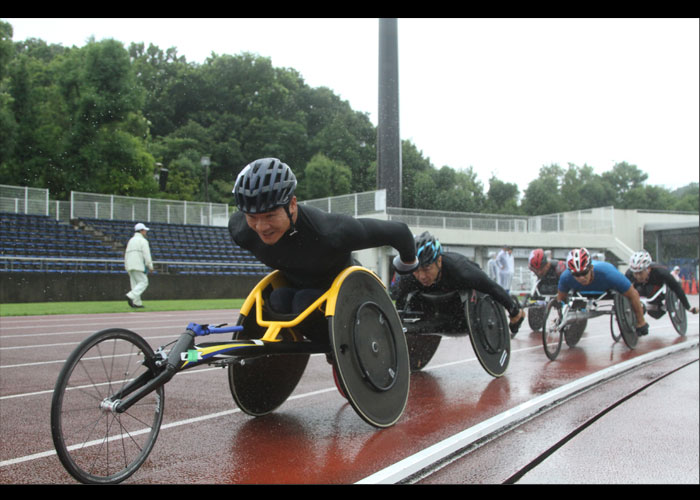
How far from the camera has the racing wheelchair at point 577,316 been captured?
756 cm

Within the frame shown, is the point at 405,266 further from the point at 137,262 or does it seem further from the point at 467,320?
the point at 137,262

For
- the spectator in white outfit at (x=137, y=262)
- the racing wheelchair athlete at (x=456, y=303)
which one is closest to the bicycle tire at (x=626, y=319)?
the racing wheelchair athlete at (x=456, y=303)

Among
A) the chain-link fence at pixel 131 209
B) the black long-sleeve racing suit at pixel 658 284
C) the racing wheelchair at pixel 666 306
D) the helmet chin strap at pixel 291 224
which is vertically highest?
the chain-link fence at pixel 131 209

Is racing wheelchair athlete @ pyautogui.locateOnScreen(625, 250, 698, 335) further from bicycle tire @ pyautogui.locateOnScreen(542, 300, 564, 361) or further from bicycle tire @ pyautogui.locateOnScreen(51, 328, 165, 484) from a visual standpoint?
bicycle tire @ pyautogui.locateOnScreen(51, 328, 165, 484)

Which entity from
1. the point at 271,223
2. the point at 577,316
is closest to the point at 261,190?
the point at 271,223

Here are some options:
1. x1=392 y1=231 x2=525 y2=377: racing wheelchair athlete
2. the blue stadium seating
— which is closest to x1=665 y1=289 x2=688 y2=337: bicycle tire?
x1=392 y1=231 x2=525 y2=377: racing wheelchair athlete

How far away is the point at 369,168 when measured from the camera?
672cm

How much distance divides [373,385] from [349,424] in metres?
0.68

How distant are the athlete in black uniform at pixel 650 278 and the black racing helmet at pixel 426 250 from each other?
5657mm

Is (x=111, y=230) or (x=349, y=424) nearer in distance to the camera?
(x=349, y=424)

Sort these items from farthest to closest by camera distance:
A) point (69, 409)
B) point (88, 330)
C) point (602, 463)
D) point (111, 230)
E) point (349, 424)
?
point (111, 230) → point (88, 330) → point (349, 424) → point (602, 463) → point (69, 409)

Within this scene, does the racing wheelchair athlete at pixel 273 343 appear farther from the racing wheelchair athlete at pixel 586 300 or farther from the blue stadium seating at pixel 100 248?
the blue stadium seating at pixel 100 248
